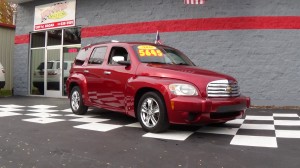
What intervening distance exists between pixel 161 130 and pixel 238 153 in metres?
1.48

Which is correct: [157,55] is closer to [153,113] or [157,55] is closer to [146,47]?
[146,47]

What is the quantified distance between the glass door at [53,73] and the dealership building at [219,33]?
0.13m

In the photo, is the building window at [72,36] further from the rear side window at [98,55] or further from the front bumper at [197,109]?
the front bumper at [197,109]

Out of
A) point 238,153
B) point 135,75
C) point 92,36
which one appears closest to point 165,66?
point 135,75

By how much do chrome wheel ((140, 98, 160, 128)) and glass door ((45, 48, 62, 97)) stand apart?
28.4ft

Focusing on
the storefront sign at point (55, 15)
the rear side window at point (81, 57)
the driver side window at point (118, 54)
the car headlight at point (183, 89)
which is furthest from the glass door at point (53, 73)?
the car headlight at point (183, 89)

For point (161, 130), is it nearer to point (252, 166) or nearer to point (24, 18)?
point (252, 166)

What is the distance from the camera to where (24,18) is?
48.9 ft

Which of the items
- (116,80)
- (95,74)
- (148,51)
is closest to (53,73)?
(95,74)

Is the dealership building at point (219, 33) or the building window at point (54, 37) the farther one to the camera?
the building window at point (54, 37)

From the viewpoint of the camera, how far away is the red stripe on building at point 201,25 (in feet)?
33.2

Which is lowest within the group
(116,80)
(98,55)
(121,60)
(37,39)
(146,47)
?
(116,80)

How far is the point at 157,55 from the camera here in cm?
612

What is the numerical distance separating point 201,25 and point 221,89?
5.96 m
